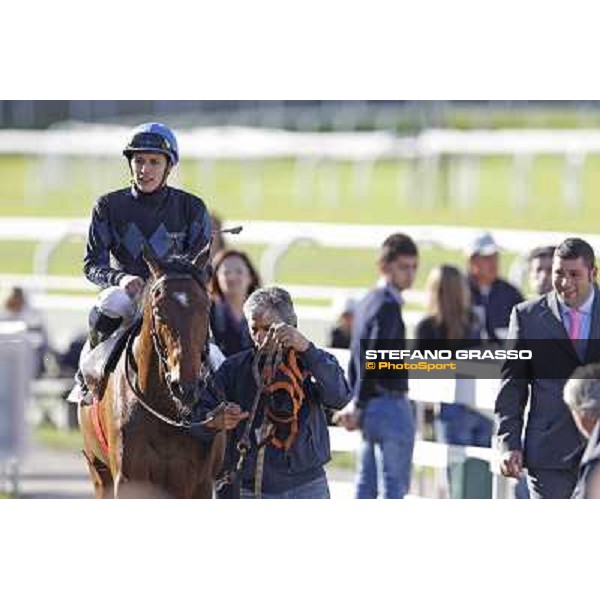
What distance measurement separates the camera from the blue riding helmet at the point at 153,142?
9.29m

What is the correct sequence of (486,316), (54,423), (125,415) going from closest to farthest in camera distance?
(125,415)
(486,316)
(54,423)

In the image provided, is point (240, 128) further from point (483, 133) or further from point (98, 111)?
point (483, 133)

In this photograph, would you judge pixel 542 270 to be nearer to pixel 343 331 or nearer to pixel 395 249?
pixel 395 249

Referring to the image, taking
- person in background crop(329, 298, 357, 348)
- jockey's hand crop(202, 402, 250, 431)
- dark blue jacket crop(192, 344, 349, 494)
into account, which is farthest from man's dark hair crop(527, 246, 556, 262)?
jockey's hand crop(202, 402, 250, 431)

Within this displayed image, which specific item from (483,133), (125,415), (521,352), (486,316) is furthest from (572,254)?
(483,133)

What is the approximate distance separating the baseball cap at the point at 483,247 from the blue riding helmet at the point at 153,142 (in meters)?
2.81

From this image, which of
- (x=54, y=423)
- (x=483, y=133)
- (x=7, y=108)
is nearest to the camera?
(x=7, y=108)

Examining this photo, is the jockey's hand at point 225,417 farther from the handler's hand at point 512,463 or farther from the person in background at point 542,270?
the person in background at point 542,270

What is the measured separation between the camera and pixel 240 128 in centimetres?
1473

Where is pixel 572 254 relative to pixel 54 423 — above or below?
above

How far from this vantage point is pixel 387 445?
10.2m

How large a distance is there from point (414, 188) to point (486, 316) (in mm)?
11049

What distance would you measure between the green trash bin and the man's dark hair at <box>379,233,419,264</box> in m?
1.14

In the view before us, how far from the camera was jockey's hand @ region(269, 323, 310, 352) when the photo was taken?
900 cm
